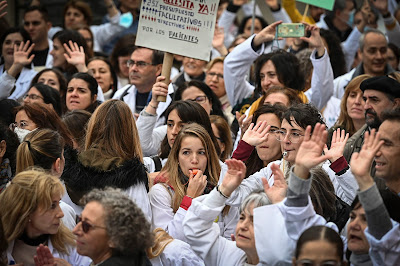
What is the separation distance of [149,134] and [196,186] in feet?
5.60

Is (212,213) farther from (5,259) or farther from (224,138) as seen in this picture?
(224,138)

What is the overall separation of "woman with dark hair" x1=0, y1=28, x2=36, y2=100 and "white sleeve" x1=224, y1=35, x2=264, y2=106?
7.97 feet

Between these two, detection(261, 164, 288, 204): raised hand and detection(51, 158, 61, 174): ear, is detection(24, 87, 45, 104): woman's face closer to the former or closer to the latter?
detection(51, 158, 61, 174): ear

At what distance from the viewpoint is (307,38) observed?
25.0 ft

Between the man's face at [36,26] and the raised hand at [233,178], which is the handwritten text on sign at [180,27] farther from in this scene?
the man's face at [36,26]

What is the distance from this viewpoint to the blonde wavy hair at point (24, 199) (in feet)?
15.0

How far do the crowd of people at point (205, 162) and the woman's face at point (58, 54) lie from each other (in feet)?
0.07

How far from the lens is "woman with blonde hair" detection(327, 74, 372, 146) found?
685 cm

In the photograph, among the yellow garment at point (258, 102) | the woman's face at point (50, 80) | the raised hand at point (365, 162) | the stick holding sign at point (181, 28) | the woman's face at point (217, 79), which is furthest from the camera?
the woman's face at point (217, 79)

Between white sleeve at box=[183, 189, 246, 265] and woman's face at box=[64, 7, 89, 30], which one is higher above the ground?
woman's face at box=[64, 7, 89, 30]

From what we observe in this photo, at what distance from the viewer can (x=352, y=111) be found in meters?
6.88

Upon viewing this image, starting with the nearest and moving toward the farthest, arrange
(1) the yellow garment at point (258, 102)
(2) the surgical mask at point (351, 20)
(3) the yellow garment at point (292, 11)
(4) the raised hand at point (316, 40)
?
(1) the yellow garment at point (258, 102) < (4) the raised hand at point (316, 40) < (3) the yellow garment at point (292, 11) < (2) the surgical mask at point (351, 20)

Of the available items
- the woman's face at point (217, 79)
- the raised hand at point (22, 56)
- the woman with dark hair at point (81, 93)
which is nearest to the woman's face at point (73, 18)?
the raised hand at point (22, 56)

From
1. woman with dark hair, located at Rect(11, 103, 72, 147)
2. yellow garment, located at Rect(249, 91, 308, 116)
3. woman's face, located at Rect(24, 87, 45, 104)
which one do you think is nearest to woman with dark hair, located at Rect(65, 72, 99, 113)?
woman's face, located at Rect(24, 87, 45, 104)
